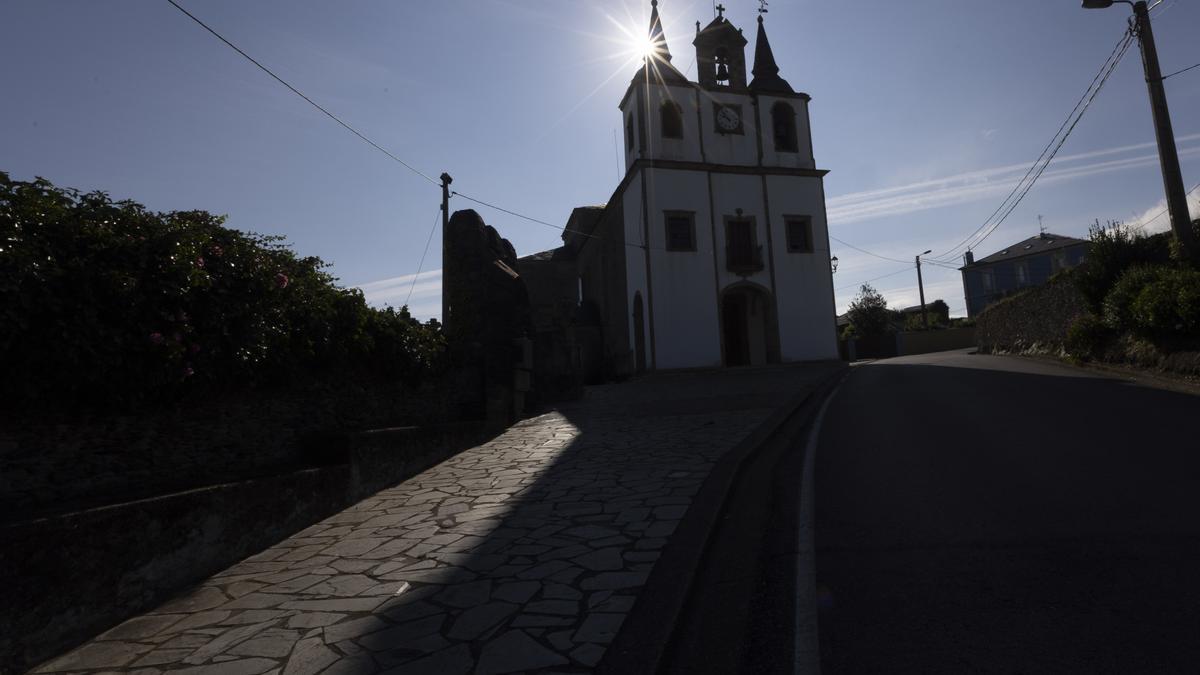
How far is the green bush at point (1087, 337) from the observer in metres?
16.6

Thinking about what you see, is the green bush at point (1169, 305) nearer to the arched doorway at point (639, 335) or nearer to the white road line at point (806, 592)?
the white road line at point (806, 592)

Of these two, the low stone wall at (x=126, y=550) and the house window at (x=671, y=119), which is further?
the house window at (x=671, y=119)

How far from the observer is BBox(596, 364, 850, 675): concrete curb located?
3078 millimetres

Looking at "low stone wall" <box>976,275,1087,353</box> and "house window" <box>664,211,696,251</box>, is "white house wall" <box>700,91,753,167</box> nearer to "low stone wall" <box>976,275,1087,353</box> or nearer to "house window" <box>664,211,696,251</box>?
"house window" <box>664,211,696,251</box>

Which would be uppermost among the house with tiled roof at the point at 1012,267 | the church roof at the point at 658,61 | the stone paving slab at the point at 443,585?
the church roof at the point at 658,61

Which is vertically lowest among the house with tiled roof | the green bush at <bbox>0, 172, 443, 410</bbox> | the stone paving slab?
the stone paving slab

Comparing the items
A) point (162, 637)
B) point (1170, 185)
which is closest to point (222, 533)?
point (162, 637)

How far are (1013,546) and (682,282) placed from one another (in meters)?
22.6

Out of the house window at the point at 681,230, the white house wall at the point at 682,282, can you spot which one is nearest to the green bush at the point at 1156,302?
the white house wall at the point at 682,282

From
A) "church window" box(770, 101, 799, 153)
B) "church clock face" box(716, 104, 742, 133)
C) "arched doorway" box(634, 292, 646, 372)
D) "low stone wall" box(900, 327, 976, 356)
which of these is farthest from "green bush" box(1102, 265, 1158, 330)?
"low stone wall" box(900, 327, 976, 356)

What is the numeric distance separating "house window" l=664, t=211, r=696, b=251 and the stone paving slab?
1924 centimetres

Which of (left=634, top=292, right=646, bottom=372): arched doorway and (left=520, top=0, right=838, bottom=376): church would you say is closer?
(left=520, top=0, right=838, bottom=376): church

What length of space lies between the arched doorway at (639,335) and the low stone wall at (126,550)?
2062 centimetres

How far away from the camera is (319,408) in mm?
7258
